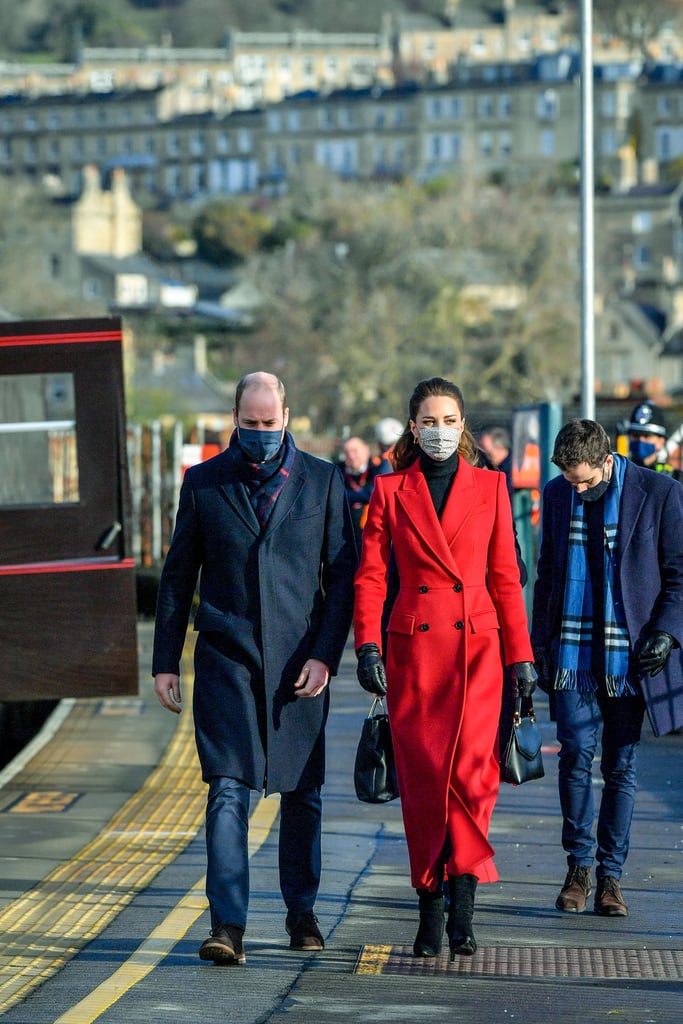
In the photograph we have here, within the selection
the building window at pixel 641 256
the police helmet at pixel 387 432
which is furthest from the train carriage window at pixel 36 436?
the building window at pixel 641 256

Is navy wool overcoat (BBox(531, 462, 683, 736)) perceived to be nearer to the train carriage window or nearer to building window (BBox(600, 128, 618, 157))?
the train carriage window

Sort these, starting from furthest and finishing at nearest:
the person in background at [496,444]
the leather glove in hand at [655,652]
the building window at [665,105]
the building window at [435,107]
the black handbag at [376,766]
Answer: the building window at [435,107] < the building window at [665,105] < the person in background at [496,444] < the leather glove in hand at [655,652] < the black handbag at [376,766]

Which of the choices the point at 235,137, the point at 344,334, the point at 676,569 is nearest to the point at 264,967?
the point at 676,569

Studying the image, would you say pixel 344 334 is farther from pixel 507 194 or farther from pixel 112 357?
pixel 112 357

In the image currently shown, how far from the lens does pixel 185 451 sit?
74.6ft

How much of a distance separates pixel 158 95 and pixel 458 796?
187867 mm

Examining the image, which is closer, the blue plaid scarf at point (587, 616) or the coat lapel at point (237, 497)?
the coat lapel at point (237, 497)

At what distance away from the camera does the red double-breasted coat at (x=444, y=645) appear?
6.81 metres

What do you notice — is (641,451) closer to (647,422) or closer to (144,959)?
(647,422)

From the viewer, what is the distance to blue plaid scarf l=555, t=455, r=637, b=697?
7.53m

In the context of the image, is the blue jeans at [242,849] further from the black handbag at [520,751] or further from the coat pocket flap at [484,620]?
the coat pocket flap at [484,620]

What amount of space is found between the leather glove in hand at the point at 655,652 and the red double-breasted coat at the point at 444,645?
66 centimetres

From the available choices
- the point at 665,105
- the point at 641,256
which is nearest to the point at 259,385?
the point at 641,256

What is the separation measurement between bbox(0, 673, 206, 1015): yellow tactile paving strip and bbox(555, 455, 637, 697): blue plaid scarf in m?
1.97
